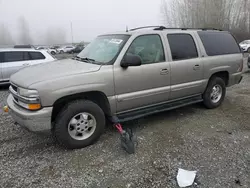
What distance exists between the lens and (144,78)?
3.74 m

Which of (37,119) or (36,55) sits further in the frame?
(36,55)

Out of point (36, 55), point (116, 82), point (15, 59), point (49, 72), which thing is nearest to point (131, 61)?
point (116, 82)

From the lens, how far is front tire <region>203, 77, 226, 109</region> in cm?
493

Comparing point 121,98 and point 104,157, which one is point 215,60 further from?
point 104,157

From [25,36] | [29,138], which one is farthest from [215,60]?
[25,36]

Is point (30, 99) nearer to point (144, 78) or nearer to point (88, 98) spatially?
point (88, 98)

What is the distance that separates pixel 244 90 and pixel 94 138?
5.38 metres

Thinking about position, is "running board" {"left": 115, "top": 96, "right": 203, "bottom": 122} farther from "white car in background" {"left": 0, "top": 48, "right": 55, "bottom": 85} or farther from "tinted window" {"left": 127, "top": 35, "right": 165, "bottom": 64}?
"white car in background" {"left": 0, "top": 48, "right": 55, "bottom": 85}

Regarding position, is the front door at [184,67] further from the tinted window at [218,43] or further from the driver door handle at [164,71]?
the tinted window at [218,43]

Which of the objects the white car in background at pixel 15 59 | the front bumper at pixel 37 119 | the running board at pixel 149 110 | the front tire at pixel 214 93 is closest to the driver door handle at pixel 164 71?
the running board at pixel 149 110

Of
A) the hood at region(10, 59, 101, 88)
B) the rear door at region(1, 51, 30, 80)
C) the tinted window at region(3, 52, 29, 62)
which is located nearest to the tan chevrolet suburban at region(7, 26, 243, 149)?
the hood at region(10, 59, 101, 88)

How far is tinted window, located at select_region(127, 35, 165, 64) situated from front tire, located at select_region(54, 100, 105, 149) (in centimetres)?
116

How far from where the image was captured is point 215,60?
15.6ft

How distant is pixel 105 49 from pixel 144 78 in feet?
2.87
